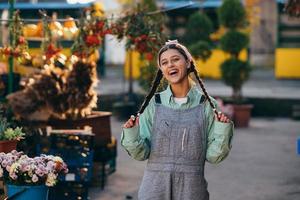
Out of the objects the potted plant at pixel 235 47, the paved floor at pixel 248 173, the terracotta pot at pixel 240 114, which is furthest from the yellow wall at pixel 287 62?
the paved floor at pixel 248 173

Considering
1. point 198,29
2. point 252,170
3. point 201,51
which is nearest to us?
point 252,170

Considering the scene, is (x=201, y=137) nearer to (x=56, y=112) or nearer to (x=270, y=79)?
(x=56, y=112)

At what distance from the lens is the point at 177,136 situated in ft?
14.6

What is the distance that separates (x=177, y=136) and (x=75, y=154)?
4.09 m

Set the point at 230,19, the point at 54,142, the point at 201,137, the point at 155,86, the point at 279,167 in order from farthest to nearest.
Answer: the point at 230,19
the point at 279,167
the point at 54,142
the point at 155,86
the point at 201,137

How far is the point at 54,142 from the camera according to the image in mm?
8312

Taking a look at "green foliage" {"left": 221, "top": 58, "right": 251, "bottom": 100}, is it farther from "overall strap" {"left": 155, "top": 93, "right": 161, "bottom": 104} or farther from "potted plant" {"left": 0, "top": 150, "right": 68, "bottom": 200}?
"overall strap" {"left": 155, "top": 93, "right": 161, "bottom": 104}

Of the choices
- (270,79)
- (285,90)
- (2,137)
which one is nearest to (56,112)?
(2,137)

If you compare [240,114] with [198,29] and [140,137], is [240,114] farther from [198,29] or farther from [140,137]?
[140,137]

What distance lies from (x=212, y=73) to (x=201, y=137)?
22.9 metres

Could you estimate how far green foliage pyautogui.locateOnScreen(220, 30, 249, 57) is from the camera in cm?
1602

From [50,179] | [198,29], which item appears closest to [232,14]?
[198,29]

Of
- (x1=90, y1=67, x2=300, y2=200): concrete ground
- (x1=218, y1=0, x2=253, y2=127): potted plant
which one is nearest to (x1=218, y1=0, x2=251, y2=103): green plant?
(x1=218, y1=0, x2=253, y2=127): potted plant

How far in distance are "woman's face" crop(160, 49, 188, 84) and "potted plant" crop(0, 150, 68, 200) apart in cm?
161
